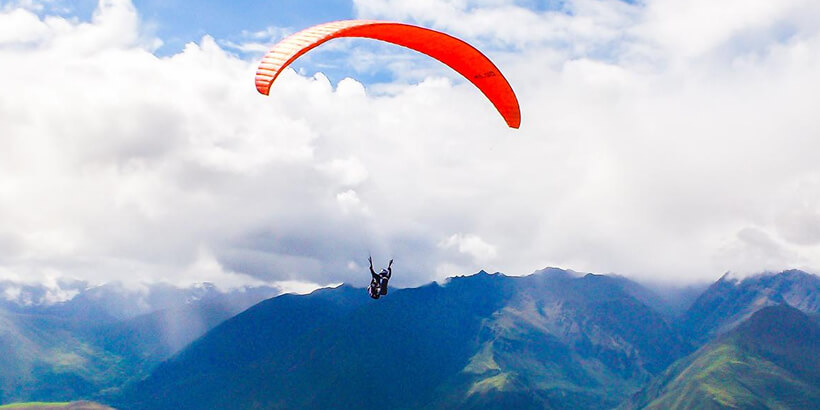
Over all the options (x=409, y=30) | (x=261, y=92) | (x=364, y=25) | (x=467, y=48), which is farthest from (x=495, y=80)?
(x=261, y=92)

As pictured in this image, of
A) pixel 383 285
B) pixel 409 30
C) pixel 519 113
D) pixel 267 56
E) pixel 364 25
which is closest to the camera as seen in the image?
pixel 267 56

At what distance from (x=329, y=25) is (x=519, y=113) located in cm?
1648

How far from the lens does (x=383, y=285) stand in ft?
139

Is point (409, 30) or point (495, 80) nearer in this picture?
point (409, 30)

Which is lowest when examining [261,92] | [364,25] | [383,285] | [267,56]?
[383,285]

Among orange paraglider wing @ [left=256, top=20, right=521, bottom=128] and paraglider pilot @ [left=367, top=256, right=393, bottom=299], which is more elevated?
orange paraglider wing @ [left=256, top=20, right=521, bottom=128]

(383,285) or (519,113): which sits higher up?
(519,113)

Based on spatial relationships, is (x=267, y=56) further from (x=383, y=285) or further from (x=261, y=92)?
(x=383, y=285)

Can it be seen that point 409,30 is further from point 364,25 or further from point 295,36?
point 295,36

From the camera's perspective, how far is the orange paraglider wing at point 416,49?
3182 cm

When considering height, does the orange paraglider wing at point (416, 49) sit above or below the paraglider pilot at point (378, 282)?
above

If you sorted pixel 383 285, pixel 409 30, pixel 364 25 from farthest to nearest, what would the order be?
pixel 383 285 → pixel 409 30 → pixel 364 25

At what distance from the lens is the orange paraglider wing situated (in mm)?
31817

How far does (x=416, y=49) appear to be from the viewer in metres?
43.7
